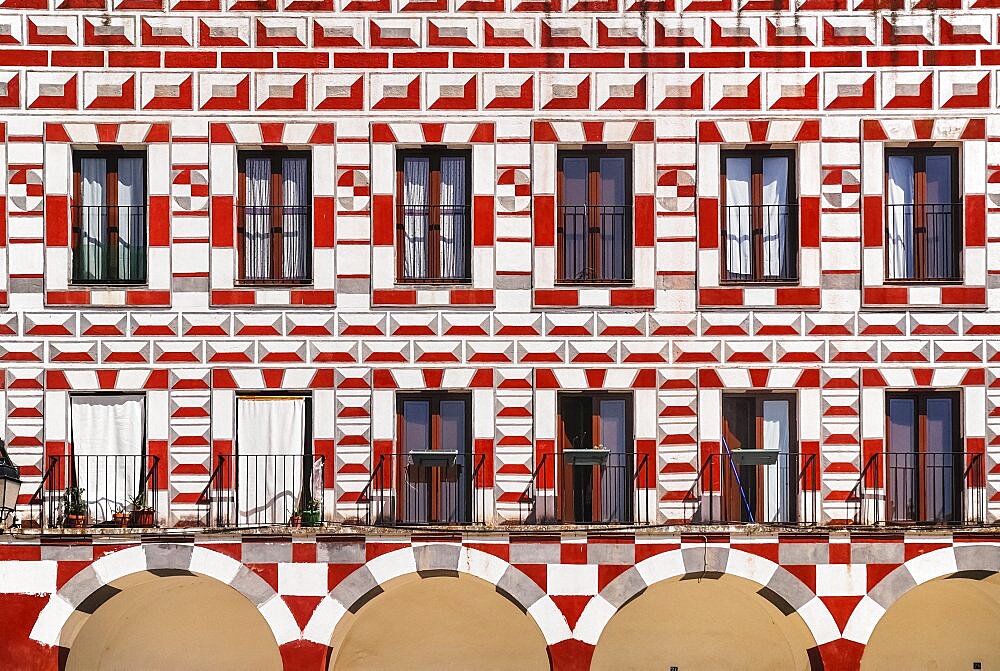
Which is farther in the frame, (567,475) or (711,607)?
(711,607)

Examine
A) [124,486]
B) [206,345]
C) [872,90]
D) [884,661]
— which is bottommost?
[884,661]

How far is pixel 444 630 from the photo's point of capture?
66.0 ft

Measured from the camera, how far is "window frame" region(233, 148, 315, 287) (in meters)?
18.5

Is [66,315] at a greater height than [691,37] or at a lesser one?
lesser

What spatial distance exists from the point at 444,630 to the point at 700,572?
4766mm

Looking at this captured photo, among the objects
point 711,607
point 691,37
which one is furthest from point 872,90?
point 711,607

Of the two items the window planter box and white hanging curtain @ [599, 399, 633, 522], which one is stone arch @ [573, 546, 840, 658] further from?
the window planter box

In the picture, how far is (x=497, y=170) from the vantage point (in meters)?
18.5

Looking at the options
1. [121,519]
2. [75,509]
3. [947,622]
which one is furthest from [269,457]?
[947,622]

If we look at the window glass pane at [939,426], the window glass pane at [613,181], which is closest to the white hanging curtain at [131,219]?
the window glass pane at [613,181]

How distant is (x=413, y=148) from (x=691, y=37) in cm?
435

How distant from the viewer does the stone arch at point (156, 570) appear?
17203mm

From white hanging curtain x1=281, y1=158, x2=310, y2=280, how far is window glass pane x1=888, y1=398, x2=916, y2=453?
346 inches

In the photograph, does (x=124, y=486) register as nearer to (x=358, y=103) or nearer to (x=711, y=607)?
(x=358, y=103)
